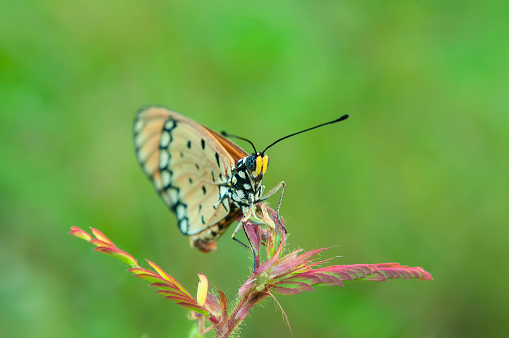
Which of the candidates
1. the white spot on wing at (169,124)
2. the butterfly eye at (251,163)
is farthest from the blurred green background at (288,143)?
the butterfly eye at (251,163)

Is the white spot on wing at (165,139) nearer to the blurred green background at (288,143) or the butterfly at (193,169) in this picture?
the butterfly at (193,169)

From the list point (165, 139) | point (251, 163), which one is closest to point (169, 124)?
point (165, 139)

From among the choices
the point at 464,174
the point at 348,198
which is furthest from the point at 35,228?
the point at 464,174

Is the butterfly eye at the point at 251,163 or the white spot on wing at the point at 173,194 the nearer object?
the butterfly eye at the point at 251,163

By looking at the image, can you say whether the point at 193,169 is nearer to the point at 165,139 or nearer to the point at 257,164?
the point at 165,139

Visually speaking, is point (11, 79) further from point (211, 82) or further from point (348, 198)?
point (348, 198)

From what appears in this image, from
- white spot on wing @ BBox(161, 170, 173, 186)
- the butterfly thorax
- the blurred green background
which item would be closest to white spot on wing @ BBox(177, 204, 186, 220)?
white spot on wing @ BBox(161, 170, 173, 186)

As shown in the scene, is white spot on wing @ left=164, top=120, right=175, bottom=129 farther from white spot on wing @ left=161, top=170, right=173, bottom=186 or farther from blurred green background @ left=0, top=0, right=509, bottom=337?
blurred green background @ left=0, top=0, right=509, bottom=337
